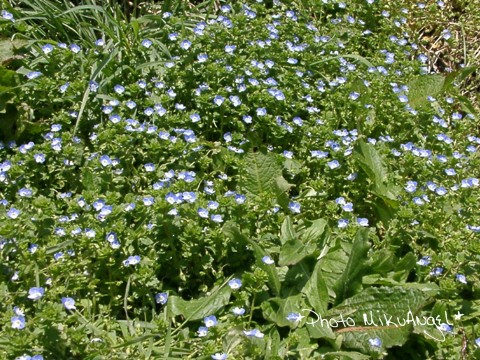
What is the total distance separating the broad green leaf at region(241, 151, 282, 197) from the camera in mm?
3832

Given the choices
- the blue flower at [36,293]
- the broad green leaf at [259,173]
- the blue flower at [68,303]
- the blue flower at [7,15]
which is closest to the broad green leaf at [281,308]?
the broad green leaf at [259,173]

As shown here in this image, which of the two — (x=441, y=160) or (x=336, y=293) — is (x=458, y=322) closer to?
(x=336, y=293)

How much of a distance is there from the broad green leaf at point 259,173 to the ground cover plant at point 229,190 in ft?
0.04

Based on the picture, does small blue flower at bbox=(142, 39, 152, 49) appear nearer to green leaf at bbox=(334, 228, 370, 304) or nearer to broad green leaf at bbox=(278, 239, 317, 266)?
broad green leaf at bbox=(278, 239, 317, 266)

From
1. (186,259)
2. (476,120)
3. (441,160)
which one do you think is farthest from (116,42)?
(476,120)

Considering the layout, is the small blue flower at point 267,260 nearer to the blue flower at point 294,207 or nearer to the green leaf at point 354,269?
the green leaf at point 354,269

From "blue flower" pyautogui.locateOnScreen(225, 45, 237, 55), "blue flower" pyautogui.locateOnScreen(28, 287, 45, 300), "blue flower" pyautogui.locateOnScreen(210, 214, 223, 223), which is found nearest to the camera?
"blue flower" pyautogui.locateOnScreen(28, 287, 45, 300)

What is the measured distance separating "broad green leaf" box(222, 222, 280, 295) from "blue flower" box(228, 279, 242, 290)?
12 cm

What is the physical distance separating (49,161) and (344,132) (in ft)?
5.68

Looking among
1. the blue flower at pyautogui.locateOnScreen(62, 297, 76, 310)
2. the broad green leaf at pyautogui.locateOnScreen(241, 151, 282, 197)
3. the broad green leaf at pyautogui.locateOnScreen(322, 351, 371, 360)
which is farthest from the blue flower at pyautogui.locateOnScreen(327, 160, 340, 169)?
the blue flower at pyautogui.locateOnScreen(62, 297, 76, 310)

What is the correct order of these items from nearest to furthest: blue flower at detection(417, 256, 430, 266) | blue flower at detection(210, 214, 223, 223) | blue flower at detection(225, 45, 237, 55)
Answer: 1. blue flower at detection(210, 214, 223, 223)
2. blue flower at detection(417, 256, 430, 266)
3. blue flower at detection(225, 45, 237, 55)

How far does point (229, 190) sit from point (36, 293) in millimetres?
1261

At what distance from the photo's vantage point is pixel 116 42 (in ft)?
15.3

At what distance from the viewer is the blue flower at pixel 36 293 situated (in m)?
3.11
